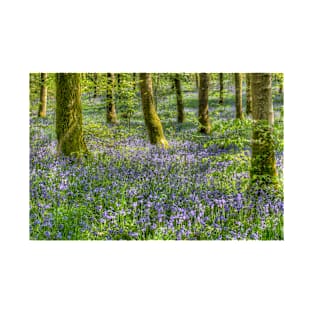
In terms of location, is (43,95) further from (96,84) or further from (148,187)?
(148,187)

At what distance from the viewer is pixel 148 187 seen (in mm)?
5797

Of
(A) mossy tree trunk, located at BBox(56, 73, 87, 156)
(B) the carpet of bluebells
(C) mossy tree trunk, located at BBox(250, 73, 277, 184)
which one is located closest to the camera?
(B) the carpet of bluebells

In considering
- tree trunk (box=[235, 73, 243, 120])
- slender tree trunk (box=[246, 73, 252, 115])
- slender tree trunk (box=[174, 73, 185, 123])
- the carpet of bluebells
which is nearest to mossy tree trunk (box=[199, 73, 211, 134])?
the carpet of bluebells

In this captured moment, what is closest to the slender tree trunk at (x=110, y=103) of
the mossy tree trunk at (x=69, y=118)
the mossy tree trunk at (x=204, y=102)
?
the mossy tree trunk at (x=69, y=118)

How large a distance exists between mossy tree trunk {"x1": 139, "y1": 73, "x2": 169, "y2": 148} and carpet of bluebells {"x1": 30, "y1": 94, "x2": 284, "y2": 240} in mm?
83

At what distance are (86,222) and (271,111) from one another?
7.94 feet

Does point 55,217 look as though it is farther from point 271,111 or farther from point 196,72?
point 271,111

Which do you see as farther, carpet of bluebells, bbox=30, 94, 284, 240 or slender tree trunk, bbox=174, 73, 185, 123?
slender tree trunk, bbox=174, 73, 185, 123

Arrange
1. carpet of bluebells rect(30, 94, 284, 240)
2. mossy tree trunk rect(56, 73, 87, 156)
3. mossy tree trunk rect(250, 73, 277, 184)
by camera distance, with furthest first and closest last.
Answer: mossy tree trunk rect(56, 73, 87, 156) < mossy tree trunk rect(250, 73, 277, 184) < carpet of bluebells rect(30, 94, 284, 240)

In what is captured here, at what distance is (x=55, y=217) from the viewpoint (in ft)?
18.4

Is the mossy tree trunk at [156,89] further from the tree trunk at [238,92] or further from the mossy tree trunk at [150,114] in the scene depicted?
the tree trunk at [238,92]

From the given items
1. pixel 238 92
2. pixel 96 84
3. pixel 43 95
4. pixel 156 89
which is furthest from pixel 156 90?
pixel 43 95

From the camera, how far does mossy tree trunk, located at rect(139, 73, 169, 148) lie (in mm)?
5750

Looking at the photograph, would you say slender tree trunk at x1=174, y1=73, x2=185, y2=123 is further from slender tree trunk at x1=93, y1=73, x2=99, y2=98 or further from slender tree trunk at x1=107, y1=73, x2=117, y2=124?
slender tree trunk at x1=93, y1=73, x2=99, y2=98
